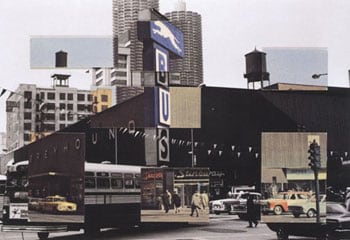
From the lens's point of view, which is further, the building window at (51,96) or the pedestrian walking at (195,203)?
the pedestrian walking at (195,203)

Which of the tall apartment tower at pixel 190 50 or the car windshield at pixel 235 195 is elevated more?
the tall apartment tower at pixel 190 50

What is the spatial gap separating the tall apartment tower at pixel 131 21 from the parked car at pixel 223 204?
1.75m

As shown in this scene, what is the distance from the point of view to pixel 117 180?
23.0ft

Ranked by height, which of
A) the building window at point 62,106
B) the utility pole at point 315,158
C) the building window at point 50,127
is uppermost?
the building window at point 62,106

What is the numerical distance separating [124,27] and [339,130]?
2819mm

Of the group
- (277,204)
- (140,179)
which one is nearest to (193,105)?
(140,179)

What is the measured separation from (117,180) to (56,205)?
729 millimetres

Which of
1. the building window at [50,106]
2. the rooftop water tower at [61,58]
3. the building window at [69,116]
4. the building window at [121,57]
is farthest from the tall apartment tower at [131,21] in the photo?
the building window at [50,106]

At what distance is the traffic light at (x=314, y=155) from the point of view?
7.34 metres

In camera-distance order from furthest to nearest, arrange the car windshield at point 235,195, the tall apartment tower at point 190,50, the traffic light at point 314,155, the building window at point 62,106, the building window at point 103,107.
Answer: the traffic light at point 314,155 → the car windshield at point 235,195 → the tall apartment tower at point 190,50 → the building window at point 103,107 → the building window at point 62,106

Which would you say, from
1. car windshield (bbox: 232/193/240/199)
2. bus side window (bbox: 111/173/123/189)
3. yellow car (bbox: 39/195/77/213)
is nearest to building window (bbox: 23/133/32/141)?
yellow car (bbox: 39/195/77/213)

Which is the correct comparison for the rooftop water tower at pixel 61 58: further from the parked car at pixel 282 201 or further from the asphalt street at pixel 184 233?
the parked car at pixel 282 201

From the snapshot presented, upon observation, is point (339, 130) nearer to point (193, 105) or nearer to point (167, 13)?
point (193, 105)

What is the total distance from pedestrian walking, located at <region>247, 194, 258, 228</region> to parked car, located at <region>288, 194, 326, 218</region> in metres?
0.41
